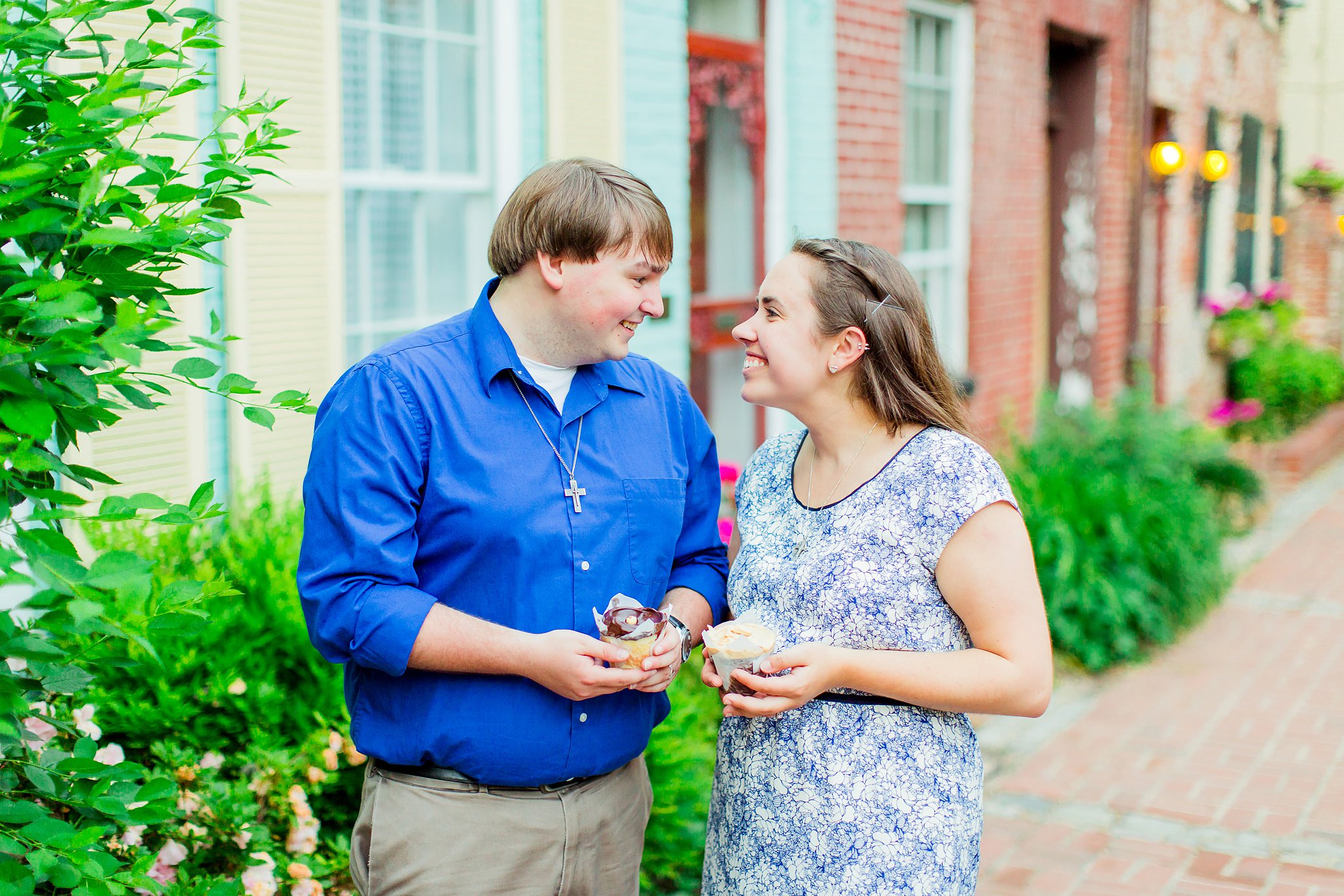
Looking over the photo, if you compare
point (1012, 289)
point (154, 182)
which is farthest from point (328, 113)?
point (1012, 289)

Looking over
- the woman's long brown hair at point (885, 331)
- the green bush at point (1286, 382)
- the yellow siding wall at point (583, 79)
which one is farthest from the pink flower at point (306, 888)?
the green bush at point (1286, 382)

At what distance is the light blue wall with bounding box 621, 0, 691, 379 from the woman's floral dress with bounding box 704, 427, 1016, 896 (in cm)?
295

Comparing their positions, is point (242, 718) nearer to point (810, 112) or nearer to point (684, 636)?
point (684, 636)

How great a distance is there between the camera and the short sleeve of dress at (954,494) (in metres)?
2.18

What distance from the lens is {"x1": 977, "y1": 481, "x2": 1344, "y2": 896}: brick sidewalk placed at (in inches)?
166

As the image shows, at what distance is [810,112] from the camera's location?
6.27 meters

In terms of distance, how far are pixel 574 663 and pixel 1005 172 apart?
7.05m

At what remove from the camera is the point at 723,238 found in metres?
6.26

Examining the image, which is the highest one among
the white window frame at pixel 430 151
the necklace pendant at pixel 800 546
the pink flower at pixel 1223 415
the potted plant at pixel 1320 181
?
the potted plant at pixel 1320 181

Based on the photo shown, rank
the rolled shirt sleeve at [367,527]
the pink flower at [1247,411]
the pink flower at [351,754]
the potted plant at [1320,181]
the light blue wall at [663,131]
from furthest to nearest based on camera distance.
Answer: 1. the potted plant at [1320,181]
2. the pink flower at [1247,411]
3. the light blue wall at [663,131]
4. the pink flower at [351,754]
5. the rolled shirt sleeve at [367,527]

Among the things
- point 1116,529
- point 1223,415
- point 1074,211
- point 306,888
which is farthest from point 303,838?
point 1223,415

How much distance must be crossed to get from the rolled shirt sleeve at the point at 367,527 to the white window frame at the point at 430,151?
6.92ft

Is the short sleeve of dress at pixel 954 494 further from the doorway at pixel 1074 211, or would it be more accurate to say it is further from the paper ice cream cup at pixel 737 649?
the doorway at pixel 1074 211

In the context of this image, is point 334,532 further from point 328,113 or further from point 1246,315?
point 1246,315
